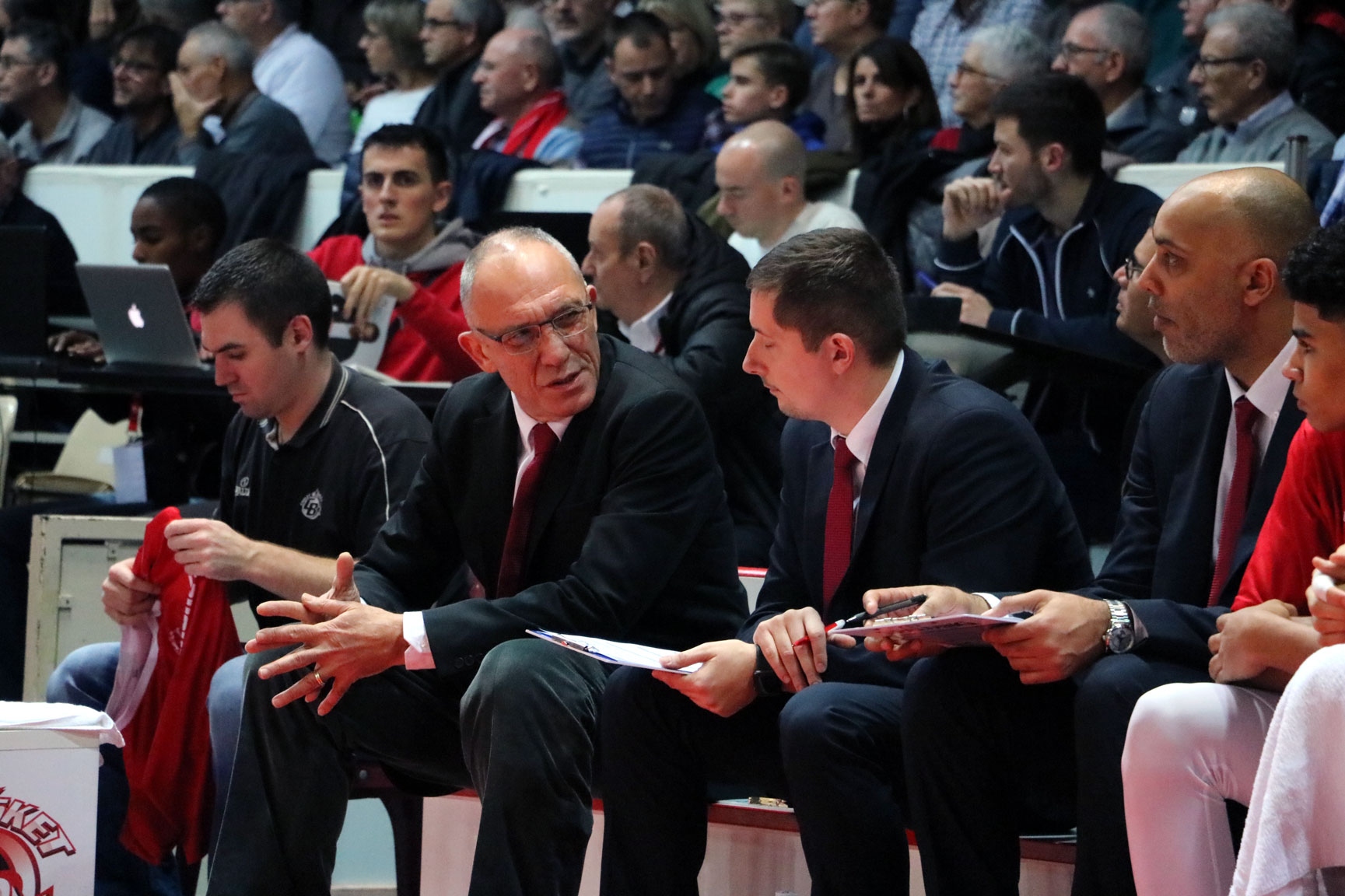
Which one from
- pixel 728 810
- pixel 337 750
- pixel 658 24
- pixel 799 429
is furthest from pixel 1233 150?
pixel 337 750

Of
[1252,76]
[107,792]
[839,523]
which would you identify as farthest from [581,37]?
[839,523]

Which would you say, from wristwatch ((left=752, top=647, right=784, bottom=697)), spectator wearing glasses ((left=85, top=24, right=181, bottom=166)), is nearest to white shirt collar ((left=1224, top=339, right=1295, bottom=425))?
wristwatch ((left=752, top=647, right=784, bottom=697))

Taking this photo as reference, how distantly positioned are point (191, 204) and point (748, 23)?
2.13 m

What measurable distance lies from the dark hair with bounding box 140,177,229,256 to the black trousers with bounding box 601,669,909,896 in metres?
3.37

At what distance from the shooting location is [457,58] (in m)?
6.85

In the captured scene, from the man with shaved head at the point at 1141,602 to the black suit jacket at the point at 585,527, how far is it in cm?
57

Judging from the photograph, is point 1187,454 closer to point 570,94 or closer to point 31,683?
point 31,683

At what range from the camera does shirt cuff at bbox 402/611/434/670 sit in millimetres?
2818

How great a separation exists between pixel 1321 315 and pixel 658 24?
14.0 feet

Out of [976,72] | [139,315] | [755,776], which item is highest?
[976,72]

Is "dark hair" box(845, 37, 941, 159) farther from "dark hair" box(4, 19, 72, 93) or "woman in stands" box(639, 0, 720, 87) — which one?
"dark hair" box(4, 19, 72, 93)

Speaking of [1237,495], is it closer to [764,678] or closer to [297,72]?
[764,678]

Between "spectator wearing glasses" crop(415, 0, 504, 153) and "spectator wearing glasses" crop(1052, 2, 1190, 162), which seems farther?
"spectator wearing glasses" crop(415, 0, 504, 153)

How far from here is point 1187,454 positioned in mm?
2666
